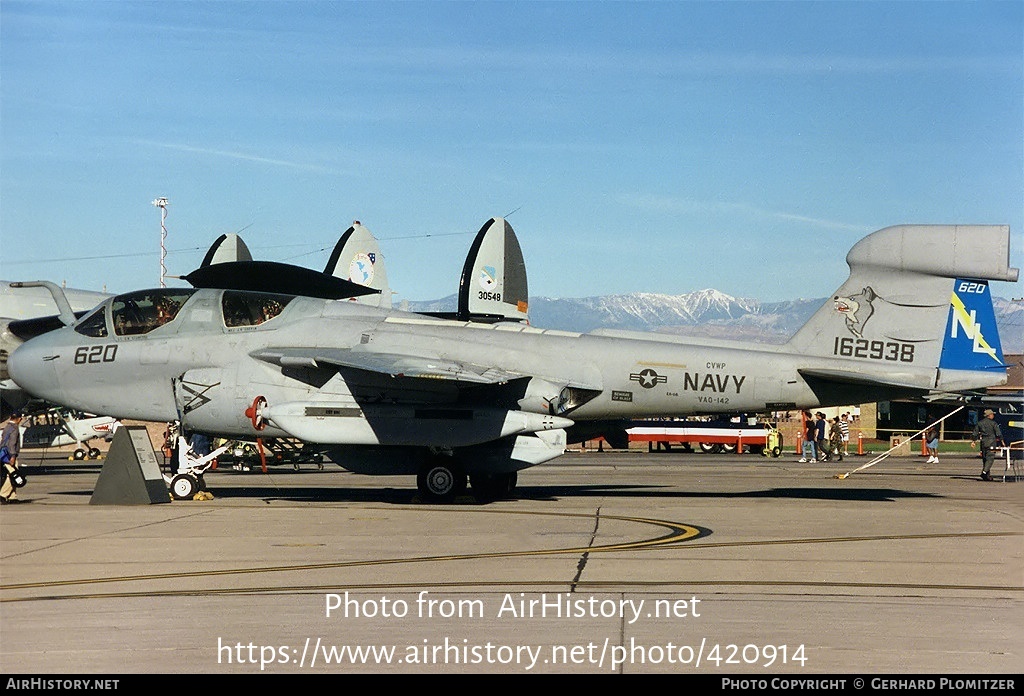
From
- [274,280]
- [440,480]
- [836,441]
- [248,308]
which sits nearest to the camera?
[440,480]

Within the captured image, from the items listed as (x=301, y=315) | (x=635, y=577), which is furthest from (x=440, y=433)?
(x=635, y=577)

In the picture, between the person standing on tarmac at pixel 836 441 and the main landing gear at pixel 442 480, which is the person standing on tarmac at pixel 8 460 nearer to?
the main landing gear at pixel 442 480

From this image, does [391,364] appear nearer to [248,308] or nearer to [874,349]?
[248,308]

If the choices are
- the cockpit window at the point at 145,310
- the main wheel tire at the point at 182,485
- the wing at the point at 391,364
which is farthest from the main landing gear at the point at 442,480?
the cockpit window at the point at 145,310

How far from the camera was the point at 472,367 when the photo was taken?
55.2 feet

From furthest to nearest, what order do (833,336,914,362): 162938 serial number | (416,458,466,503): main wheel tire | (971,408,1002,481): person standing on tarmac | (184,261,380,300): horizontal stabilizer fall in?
1. (971,408,1002,481): person standing on tarmac
2. (184,261,380,300): horizontal stabilizer
3. (416,458,466,503): main wheel tire
4. (833,336,914,362): 162938 serial number

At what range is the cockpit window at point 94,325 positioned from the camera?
1778cm

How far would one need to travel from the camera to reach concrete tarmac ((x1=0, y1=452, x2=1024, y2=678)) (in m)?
6.52

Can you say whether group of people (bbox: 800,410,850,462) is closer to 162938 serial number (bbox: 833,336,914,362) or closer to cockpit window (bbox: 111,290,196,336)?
162938 serial number (bbox: 833,336,914,362)

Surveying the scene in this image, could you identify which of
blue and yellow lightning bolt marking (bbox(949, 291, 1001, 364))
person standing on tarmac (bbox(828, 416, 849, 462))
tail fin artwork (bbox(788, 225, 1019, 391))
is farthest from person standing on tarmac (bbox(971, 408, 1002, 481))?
tail fin artwork (bbox(788, 225, 1019, 391))

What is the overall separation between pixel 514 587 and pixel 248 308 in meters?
9.92

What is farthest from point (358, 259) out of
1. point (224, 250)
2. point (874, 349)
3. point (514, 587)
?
point (514, 587)

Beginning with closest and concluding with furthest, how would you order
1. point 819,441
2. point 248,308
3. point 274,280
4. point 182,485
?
point 182,485
point 248,308
point 274,280
point 819,441

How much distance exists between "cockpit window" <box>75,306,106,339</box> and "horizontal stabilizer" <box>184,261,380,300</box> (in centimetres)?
662
